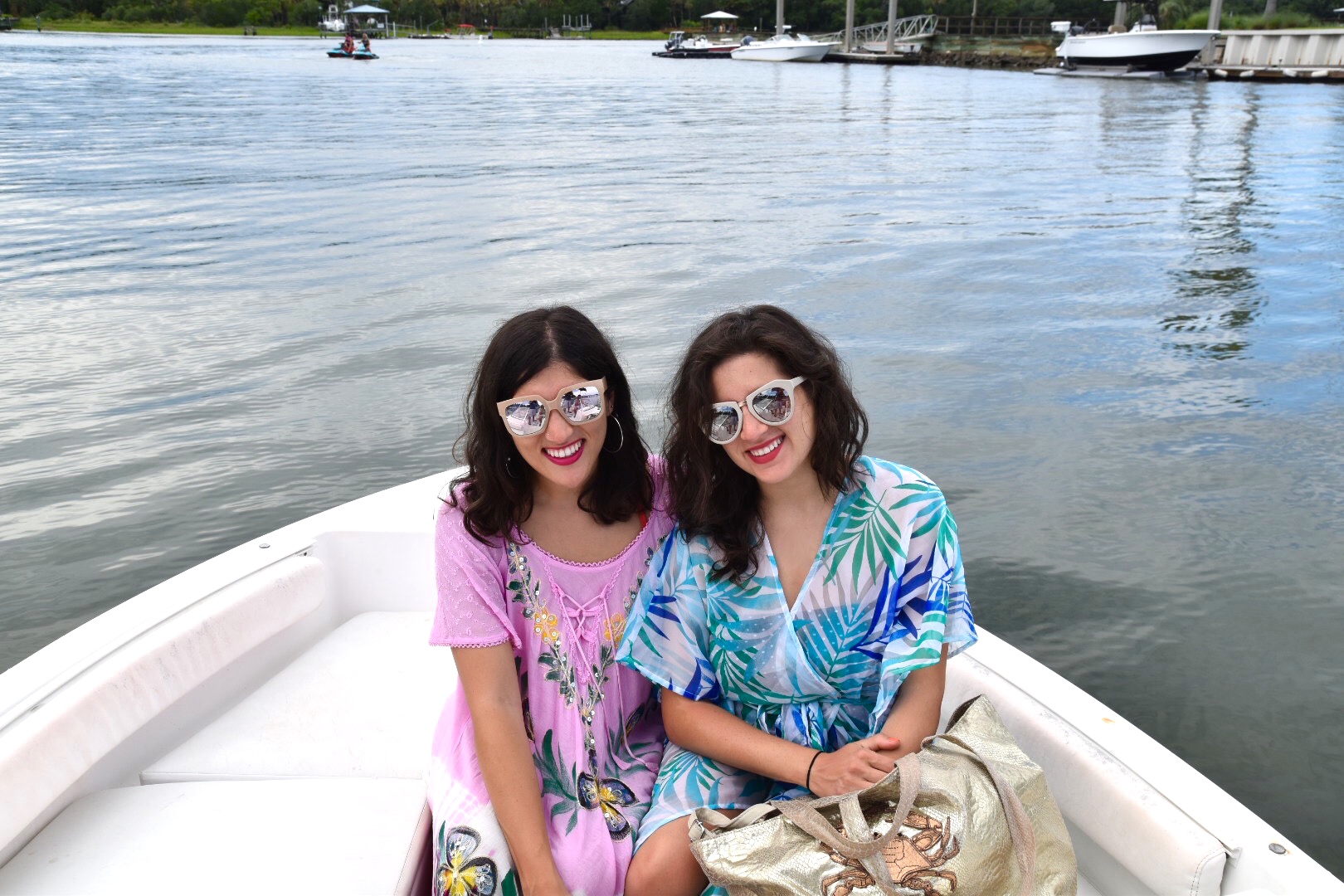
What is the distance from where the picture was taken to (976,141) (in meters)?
20.9

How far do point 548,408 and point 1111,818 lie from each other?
3.74 ft

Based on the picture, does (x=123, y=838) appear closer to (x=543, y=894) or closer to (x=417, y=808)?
(x=417, y=808)

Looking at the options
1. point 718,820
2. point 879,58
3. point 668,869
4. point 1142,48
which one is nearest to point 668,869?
point 668,869

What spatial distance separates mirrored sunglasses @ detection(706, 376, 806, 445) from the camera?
5.66ft

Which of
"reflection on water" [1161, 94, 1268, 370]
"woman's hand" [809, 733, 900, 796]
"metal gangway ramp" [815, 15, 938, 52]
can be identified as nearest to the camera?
"woman's hand" [809, 733, 900, 796]

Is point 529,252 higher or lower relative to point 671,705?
lower

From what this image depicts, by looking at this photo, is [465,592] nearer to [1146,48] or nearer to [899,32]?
[1146,48]

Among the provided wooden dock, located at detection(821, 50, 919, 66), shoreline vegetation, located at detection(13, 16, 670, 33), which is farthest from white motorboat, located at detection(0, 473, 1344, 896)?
shoreline vegetation, located at detection(13, 16, 670, 33)

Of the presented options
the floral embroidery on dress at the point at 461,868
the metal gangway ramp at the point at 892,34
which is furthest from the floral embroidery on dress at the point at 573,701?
the metal gangway ramp at the point at 892,34

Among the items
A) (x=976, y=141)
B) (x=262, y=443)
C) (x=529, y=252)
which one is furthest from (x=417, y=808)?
(x=976, y=141)

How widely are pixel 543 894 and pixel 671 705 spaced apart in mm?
360

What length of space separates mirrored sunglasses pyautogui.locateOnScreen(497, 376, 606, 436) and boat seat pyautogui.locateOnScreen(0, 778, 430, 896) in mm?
748

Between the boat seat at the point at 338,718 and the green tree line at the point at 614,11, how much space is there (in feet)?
133

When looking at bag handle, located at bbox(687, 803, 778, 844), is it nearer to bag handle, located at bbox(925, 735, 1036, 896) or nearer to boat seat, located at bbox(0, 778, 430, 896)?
bag handle, located at bbox(925, 735, 1036, 896)
